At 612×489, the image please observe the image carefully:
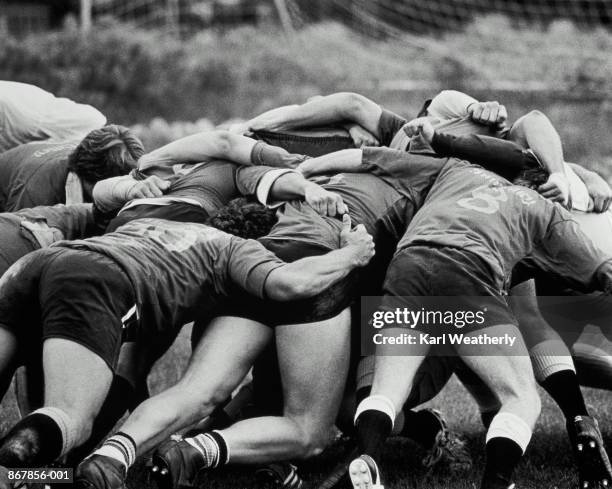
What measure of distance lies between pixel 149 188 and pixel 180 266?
779 mm

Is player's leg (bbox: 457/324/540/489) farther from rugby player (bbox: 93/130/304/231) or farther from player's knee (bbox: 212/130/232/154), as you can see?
player's knee (bbox: 212/130/232/154)

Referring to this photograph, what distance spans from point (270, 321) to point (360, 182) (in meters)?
0.83

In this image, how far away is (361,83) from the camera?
1257 centimetres

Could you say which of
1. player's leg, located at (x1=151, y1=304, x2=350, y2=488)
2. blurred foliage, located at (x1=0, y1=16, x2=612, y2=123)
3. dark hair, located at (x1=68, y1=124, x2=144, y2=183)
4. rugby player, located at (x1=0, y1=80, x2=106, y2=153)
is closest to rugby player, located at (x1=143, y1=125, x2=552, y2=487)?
player's leg, located at (x1=151, y1=304, x2=350, y2=488)

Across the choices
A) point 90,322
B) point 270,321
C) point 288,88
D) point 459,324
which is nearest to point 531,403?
point 459,324

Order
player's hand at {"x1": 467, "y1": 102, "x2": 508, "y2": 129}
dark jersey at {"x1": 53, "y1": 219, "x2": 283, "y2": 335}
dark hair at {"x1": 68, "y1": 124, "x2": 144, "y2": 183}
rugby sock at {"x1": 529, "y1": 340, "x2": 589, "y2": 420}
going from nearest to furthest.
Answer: dark jersey at {"x1": 53, "y1": 219, "x2": 283, "y2": 335}, rugby sock at {"x1": 529, "y1": 340, "x2": 589, "y2": 420}, player's hand at {"x1": 467, "y1": 102, "x2": 508, "y2": 129}, dark hair at {"x1": 68, "y1": 124, "x2": 144, "y2": 183}

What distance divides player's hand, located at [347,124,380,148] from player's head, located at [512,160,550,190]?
2.44 ft

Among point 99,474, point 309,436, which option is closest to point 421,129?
point 309,436

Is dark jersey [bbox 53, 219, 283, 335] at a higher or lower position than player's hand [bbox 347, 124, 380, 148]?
lower

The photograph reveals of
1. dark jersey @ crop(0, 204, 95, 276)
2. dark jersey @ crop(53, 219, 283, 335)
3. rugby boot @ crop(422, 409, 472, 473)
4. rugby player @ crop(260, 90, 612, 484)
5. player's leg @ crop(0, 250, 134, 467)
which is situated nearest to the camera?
player's leg @ crop(0, 250, 134, 467)

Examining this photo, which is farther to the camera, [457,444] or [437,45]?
[437,45]

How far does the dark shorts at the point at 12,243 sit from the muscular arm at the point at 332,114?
127 cm

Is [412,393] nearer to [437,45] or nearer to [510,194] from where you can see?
[510,194]

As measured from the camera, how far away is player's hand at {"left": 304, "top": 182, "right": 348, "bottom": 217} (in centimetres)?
462
